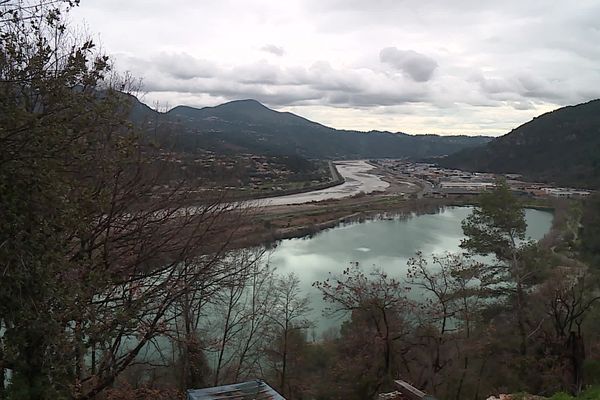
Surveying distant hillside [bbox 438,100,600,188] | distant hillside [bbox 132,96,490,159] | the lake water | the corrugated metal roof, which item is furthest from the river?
distant hillside [bbox 132,96,490,159]

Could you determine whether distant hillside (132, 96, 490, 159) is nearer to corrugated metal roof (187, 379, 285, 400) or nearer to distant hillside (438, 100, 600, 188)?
distant hillside (438, 100, 600, 188)

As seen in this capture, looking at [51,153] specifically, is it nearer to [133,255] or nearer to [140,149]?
[140,149]

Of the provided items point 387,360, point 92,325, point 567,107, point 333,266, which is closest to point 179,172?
point 92,325

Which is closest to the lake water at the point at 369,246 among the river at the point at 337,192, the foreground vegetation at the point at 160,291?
the foreground vegetation at the point at 160,291

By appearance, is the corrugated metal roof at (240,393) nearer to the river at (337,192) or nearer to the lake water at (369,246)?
the lake water at (369,246)

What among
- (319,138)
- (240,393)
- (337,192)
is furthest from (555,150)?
(319,138)

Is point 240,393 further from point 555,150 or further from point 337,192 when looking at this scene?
point 555,150

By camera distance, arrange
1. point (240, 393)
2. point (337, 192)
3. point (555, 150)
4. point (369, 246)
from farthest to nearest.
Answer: point (555, 150) → point (337, 192) → point (369, 246) → point (240, 393)
